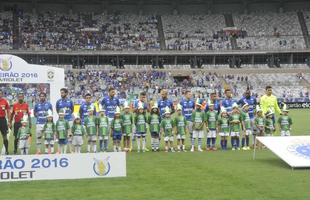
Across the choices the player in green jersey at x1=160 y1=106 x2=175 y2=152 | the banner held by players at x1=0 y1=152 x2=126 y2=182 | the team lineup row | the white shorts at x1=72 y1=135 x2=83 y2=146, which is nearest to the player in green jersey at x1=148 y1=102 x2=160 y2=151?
the team lineup row

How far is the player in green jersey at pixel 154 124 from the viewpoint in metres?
18.5

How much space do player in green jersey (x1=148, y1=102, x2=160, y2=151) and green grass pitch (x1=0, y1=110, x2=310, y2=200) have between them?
2.46m

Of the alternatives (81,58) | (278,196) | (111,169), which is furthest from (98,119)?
(81,58)

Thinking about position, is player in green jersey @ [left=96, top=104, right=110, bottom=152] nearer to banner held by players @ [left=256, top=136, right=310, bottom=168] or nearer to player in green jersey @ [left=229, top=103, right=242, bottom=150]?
player in green jersey @ [left=229, top=103, right=242, bottom=150]

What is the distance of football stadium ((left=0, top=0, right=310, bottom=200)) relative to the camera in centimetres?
1230

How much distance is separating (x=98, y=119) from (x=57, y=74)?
8213 millimetres

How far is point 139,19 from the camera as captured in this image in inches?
2793

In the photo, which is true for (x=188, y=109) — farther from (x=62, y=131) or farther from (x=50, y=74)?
(x=50, y=74)

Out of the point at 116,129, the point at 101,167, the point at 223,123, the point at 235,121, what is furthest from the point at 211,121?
the point at 101,167

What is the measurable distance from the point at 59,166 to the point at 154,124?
6.67m

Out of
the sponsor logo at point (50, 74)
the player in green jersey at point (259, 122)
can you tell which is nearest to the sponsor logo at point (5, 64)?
the sponsor logo at point (50, 74)

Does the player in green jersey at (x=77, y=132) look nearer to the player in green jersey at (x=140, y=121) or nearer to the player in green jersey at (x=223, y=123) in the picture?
the player in green jersey at (x=140, y=121)

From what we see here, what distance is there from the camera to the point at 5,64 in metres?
24.0

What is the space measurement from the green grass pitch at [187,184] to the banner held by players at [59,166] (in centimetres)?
22
